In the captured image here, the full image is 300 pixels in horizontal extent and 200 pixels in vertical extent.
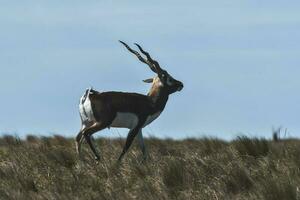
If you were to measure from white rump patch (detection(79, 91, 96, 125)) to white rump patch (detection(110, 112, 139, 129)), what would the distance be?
362mm

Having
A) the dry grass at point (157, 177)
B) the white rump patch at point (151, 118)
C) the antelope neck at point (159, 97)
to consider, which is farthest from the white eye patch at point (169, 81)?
the dry grass at point (157, 177)

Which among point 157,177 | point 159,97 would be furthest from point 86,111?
point 157,177

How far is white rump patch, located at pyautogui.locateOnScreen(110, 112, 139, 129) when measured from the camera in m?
12.5

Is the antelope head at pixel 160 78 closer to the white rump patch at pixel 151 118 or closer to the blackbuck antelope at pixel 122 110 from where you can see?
the blackbuck antelope at pixel 122 110

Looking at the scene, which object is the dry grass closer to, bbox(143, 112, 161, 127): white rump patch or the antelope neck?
bbox(143, 112, 161, 127): white rump patch

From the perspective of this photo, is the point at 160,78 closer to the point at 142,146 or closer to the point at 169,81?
the point at 169,81

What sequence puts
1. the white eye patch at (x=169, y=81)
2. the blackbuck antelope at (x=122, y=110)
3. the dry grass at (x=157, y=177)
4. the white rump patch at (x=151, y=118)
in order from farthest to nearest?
the white eye patch at (x=169, y=81) → the white rump patch at (x=151, y=118) → the blackbuck antelope at (x=122, y=110) → the dry grass at (x=157, y=177)

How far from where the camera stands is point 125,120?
41.1ft

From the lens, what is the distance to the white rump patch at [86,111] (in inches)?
492

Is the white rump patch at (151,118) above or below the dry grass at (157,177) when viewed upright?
above

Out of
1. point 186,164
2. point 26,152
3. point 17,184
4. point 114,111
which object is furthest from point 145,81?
point 17,184

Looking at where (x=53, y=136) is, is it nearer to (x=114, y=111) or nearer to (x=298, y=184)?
(x=114, y=111)

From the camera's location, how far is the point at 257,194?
8.38 meters

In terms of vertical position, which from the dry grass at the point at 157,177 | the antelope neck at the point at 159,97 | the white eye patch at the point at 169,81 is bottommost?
the dry grass at the point at 157,177
